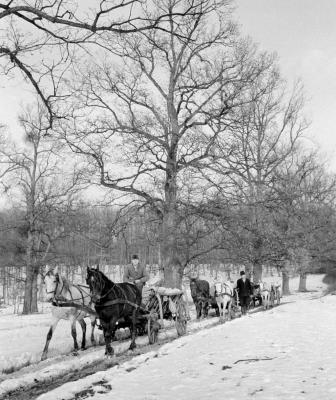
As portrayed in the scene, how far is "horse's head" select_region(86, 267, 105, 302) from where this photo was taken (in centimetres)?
1063

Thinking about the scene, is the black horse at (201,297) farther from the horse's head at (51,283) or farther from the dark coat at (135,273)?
the horse's head at (51,283)

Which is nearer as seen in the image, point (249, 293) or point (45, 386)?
point (45, 386)

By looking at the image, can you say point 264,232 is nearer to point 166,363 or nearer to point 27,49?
point 166,363

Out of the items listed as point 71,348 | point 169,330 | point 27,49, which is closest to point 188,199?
point 169,330

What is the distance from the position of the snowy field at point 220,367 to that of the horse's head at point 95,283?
1341 mm

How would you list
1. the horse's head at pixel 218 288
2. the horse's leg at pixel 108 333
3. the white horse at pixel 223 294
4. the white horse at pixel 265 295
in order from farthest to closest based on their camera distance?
1. the white horse at pixel 265 295
2. the horse's head at pixel 218 288
3. the white horse at pixel 223 294
4. the horse's leg at pixel 108 333

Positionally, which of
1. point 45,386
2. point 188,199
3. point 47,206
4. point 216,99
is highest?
point 216,99

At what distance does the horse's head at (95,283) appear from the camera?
34.9 feet

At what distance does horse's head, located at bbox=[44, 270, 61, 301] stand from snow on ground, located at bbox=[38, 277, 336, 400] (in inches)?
131

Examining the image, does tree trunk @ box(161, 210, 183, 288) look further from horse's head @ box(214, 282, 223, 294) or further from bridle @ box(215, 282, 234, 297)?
bridle @ box(215, 282, 234, 297)

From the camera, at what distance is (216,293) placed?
18469 millimetres

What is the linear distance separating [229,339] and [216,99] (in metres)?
11.9

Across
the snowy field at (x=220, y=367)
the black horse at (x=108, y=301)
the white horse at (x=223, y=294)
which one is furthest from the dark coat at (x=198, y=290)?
the black horse at (x=108, y=301)

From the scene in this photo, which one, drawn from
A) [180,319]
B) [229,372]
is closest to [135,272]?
[180,319]
